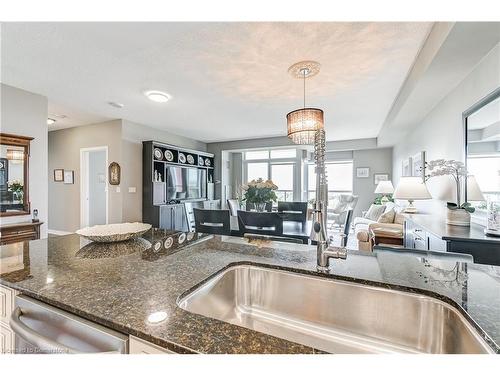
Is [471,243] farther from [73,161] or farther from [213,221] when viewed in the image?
[73,161]

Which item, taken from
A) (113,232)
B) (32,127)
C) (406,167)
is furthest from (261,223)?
(406,167)

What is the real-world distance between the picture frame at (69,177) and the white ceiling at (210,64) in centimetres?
159

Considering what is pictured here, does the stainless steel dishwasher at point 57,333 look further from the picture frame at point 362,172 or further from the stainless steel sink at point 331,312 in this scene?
the picture frame at point 362,172

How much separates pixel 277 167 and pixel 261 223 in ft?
16.5

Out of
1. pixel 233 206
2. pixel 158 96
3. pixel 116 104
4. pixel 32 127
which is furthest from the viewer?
pixel 233 206

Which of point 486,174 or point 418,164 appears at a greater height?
point 418,164

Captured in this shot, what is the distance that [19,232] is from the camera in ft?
9.16

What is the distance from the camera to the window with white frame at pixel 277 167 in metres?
7.07

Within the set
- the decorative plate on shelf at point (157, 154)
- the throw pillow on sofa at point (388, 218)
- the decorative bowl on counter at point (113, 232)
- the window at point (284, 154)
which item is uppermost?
the window at point (284, 154)

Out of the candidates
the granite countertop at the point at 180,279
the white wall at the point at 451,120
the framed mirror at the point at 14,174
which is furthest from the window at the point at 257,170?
the granite countertop at the point at 180,279

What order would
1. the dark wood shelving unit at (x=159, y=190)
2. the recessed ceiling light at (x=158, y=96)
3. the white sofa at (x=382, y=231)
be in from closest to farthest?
the recessed ceiling light at (x=158, y=96) → the white sofa at (x=382, y=231) → the dark wood shelving unit at (x=159, y=190)

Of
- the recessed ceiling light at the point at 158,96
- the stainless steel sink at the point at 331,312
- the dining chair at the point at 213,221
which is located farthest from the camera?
the recessed ceiling light at the point at 158,96

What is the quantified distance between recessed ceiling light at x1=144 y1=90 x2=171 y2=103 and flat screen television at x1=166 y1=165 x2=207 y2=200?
205 centimetres
